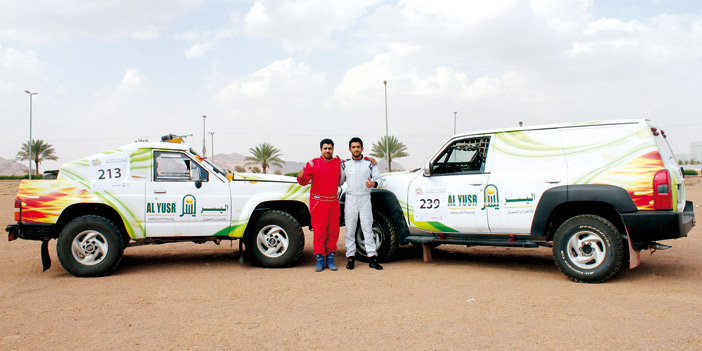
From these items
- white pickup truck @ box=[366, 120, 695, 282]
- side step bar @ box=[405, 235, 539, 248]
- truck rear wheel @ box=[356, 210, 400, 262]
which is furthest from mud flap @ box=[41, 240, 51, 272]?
side step bar @ box=[405, 235, 539, 248]

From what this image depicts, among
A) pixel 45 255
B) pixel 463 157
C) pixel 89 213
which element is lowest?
pixel 45 255

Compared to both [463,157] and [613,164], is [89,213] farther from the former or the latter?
[613,164]

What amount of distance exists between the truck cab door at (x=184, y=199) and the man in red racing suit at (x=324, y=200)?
48.2 inches

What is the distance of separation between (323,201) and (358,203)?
52 cm

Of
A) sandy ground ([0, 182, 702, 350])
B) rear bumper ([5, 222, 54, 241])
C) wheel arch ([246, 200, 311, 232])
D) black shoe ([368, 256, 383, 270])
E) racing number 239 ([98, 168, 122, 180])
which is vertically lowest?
sandy ground ([0, 182, 702, 350])

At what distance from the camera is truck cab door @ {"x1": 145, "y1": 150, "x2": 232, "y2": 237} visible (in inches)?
281

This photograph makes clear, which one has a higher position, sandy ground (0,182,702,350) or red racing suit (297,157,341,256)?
red racing suit (297,157,341,256)

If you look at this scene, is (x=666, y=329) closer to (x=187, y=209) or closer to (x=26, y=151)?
(x=187, y=209)

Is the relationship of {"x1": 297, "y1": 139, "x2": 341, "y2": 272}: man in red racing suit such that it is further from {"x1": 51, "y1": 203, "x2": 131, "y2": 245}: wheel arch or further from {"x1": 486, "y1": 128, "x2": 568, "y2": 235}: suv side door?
{"x1": 51, "y1": 203, "x2": 131, "y2": 245}: wheel arch

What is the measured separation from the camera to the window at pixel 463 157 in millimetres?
7066

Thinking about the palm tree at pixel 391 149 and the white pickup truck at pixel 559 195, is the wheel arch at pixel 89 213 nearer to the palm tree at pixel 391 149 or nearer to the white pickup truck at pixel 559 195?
the white pickup truck at pixel 559 195

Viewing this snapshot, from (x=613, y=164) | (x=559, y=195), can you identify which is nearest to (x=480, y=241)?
(x=559, y=195)

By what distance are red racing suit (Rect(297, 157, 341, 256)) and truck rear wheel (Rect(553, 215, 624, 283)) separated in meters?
3.02

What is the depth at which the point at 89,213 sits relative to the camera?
7.23 meters
